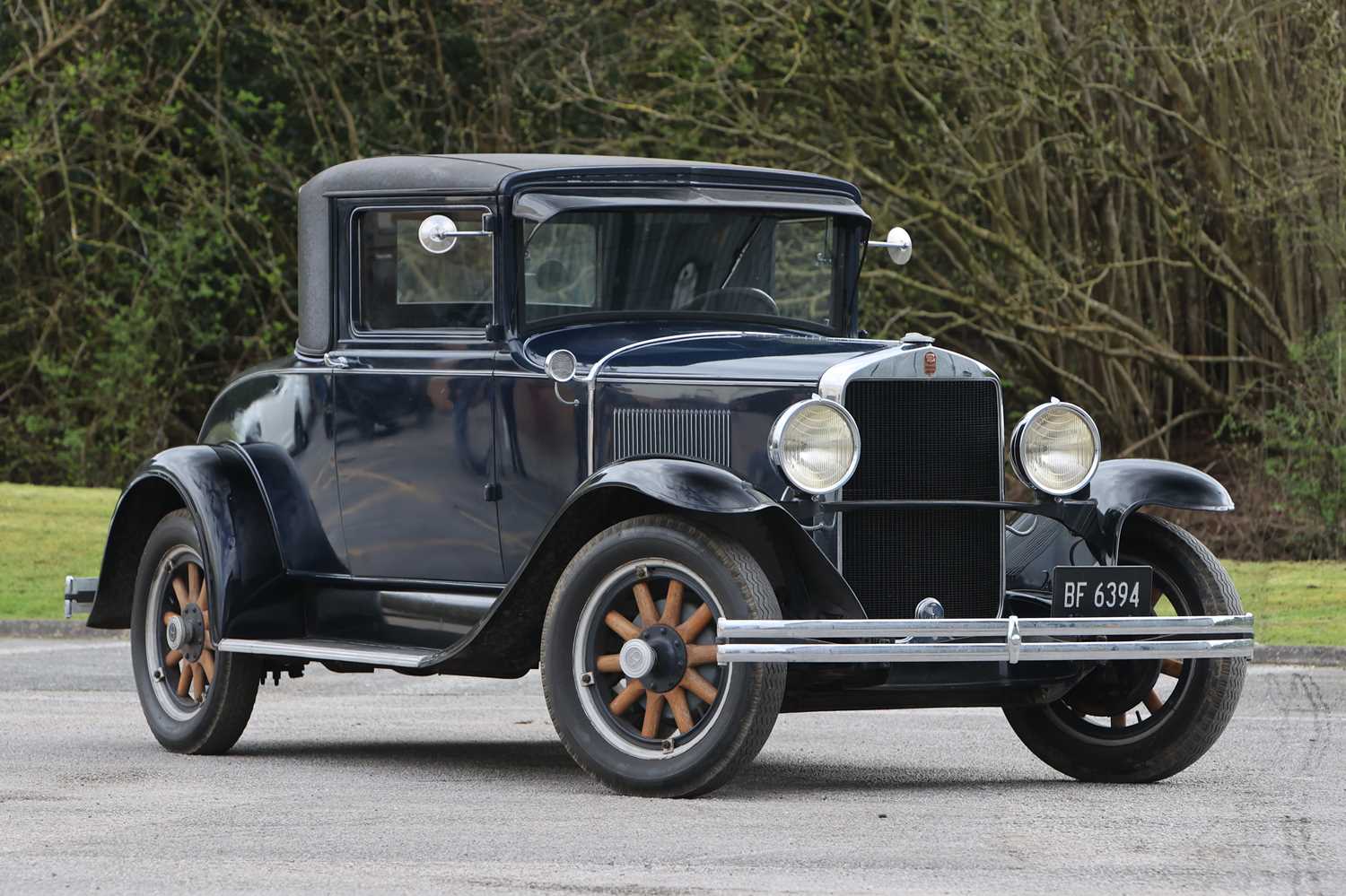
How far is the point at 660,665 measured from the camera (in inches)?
309

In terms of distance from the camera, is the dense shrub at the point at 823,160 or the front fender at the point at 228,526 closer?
the front fender at the point at 228,526

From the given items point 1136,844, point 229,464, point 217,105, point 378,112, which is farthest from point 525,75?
point 1136,844

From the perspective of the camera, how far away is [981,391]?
8383 millimetres

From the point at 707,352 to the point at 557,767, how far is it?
1759mm

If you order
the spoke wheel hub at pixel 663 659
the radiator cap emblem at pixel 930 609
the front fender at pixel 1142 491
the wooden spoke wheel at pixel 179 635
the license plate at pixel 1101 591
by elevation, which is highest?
the front fender at pixel 1142 491

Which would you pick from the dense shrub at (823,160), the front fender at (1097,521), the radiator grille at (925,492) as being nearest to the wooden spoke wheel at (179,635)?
the radiator grille at (925,492)

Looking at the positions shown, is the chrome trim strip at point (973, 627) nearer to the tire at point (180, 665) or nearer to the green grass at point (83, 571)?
the tire at point (180, 665)

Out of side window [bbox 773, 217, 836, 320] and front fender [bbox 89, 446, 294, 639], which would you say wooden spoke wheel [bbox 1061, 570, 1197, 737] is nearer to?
side window [bbox 773, 217, 836, 320]

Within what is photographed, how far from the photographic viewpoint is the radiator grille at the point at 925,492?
8141mm

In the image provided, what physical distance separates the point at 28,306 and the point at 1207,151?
14.2 meters

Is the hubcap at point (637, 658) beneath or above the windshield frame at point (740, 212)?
beneath

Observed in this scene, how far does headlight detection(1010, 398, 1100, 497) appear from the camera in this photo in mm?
8578

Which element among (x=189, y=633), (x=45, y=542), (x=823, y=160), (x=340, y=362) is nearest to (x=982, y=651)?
(x=340, y=362)

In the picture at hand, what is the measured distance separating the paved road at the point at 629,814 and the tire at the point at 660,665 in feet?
0.56
